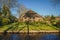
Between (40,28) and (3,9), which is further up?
(3,9)

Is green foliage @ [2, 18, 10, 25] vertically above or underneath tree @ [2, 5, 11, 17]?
underneath

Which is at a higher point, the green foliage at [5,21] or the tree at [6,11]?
the tree at [6,11]

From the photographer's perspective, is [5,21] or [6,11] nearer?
[5,21]

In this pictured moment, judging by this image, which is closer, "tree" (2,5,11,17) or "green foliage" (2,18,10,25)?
"green foliage" (2,18,10,25)

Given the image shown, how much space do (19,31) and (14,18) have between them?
1268 centimetres

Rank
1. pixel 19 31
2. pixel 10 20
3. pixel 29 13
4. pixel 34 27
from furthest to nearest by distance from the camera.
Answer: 1. pixel 29 13
2. pixel 10 20
3. pixel 34 27
4. pixel 19 31

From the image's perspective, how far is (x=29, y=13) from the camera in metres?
64.7

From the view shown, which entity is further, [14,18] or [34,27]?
[14,18]

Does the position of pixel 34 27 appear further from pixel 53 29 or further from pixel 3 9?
pixel 3 9

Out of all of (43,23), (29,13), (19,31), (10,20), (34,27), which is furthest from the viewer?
(29,13)

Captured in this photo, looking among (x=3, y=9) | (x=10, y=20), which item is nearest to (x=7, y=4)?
(x=3, y=9)

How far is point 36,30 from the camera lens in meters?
44.2

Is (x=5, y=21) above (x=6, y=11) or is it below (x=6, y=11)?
below

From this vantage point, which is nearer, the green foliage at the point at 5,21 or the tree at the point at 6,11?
the green foliage at the point at 5,21
